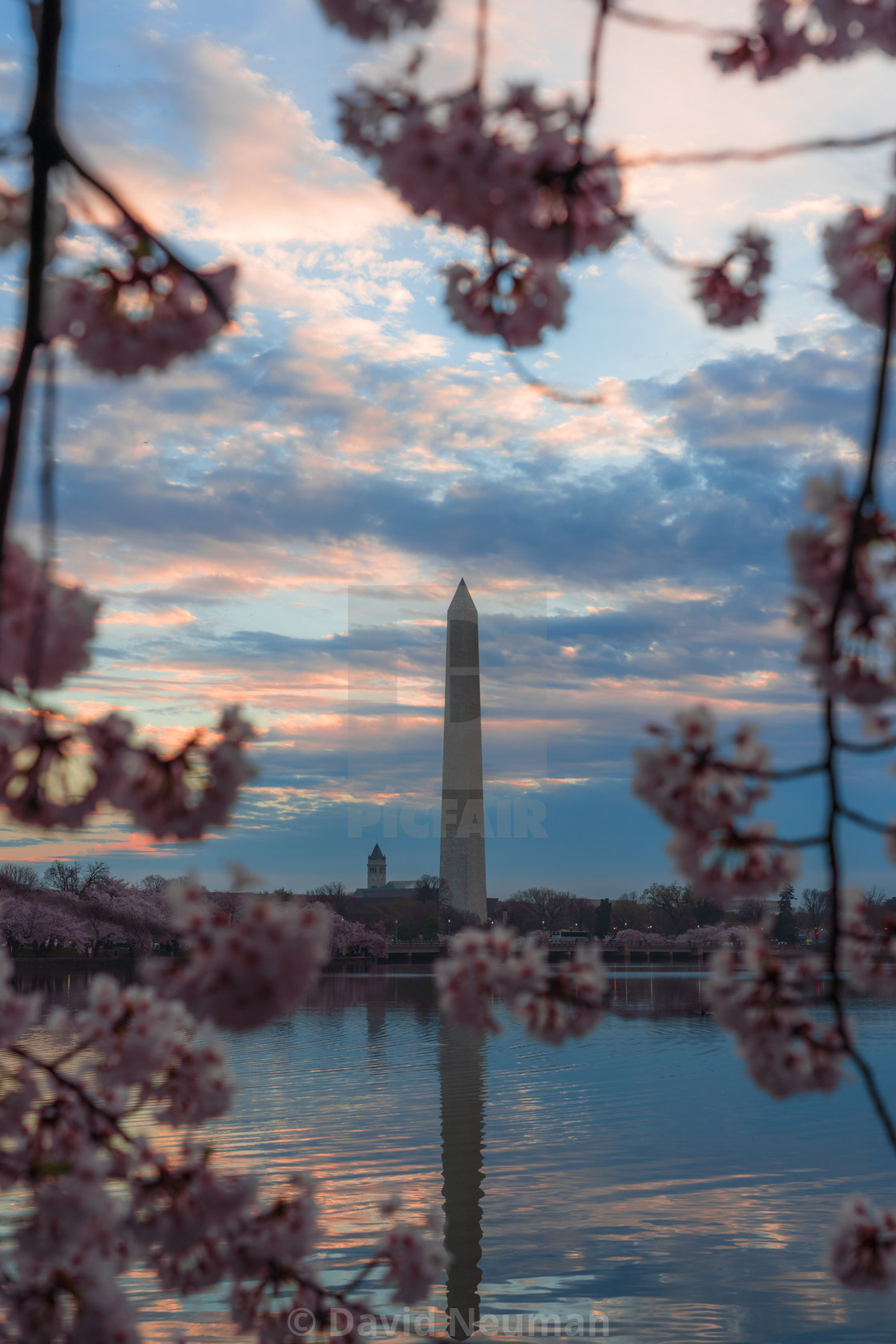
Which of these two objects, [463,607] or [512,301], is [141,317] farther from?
[463,607]

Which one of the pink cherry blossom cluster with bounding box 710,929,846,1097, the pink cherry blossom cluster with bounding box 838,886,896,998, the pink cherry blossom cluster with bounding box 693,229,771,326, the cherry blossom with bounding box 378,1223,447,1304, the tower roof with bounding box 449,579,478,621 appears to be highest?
the tower roof with bounding box 449,579,478,621

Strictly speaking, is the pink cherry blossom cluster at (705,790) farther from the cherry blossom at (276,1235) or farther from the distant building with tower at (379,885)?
the distant building with tower at (379,885)

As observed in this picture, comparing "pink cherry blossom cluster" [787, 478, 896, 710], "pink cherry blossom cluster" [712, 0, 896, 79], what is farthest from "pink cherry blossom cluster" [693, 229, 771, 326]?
"pink cherry blossom cluster" [787, 478, 896, 710]

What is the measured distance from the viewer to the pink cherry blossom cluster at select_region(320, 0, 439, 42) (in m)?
1.94

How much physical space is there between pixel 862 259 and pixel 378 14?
1.09 metres

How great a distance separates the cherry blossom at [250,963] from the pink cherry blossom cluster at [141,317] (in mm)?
1208

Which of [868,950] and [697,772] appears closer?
[697,772]

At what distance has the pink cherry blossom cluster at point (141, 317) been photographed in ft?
6.97

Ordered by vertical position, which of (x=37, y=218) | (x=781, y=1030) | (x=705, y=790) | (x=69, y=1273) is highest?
(x=37, y=218)

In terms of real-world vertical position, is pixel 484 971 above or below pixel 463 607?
below

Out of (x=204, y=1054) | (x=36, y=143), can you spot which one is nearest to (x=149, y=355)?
(x=36, y=143)

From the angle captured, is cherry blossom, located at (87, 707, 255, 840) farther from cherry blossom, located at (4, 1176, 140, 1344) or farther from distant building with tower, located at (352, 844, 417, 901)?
distant building with tower, located at (352, 844, 417, 901)

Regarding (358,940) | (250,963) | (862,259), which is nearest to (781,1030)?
(250,963)

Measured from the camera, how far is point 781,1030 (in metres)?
2.16
